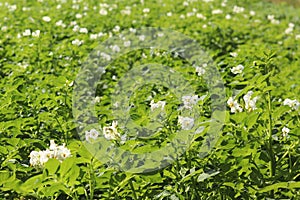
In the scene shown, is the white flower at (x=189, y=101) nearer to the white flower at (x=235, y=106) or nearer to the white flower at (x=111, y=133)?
the white flower at (x=235, y=106)

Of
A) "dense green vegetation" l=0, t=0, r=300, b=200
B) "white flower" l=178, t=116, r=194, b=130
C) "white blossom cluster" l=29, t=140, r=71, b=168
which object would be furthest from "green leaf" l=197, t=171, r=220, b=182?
"white blossom cluster" l=29, t=140, r=71, b=168

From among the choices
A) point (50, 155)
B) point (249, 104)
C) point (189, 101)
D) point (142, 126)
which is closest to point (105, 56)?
point (142, 126)

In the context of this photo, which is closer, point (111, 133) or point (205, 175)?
point (205, 175)

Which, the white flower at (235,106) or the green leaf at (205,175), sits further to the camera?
the white flower at (235,106)

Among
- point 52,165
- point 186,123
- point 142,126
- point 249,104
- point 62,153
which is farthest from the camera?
point 142,126

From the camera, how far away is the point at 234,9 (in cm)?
866

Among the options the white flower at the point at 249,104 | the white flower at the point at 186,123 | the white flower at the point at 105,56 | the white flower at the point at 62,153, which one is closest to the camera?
the white flower at the point at 62,153

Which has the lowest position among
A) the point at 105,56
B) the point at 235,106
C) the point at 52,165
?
the point at 105,56

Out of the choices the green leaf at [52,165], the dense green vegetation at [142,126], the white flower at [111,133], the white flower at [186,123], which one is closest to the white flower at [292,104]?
the dense green vegetation at [142,126]

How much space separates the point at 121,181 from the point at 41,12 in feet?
19.2

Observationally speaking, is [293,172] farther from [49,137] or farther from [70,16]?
[70,16]

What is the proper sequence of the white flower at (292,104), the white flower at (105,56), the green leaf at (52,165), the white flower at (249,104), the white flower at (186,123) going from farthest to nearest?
1. the white flower at (105,56)
2. the white flower at (292,104)
3. the white flower at (249,104)
4. the white flower at (186,123)
5. the green leaf at (52,165)

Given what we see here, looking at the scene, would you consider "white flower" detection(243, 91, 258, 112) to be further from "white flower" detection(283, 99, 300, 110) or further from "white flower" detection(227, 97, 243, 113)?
"white flower" detection(283, 99, 300, 110)

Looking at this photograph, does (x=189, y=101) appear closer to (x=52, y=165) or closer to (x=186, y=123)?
(x=186, y=123)
